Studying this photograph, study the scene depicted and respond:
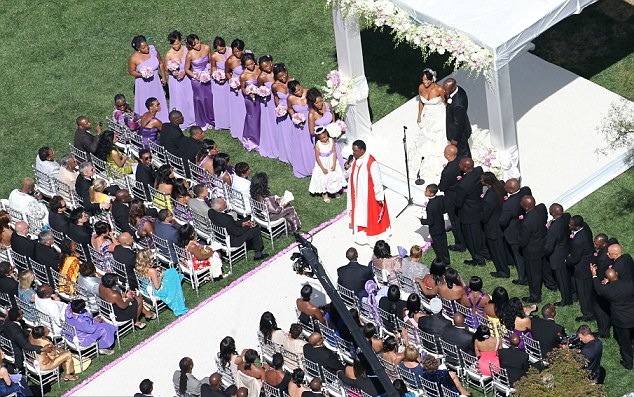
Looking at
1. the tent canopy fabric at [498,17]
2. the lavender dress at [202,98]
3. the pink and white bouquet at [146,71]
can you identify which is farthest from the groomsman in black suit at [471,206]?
the pink and white bouquet at [146,71]

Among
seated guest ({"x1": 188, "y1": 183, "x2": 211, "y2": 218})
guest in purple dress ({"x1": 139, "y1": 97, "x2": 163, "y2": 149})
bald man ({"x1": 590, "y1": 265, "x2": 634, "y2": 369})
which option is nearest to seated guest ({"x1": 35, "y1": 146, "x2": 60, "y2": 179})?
guest in purple dress ({"x1": 139, "y1": 97, "x2": 163, "y2": 149})

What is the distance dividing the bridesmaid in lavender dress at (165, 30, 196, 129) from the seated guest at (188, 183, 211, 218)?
352 centimetres

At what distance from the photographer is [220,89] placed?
92.7ft

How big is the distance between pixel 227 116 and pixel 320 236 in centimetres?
359

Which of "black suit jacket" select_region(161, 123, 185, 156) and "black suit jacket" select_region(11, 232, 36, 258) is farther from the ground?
"black suit jacket" select_region(161, 123, 185, 156)

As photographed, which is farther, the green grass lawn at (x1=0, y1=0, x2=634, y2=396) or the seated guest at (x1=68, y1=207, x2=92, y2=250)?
the green grass lawn at (x1=0, y1=0, x2=634, y2=396)

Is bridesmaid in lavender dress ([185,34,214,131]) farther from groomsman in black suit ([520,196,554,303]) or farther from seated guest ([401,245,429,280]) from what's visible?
Result: groomsman in black suit ([520,196,554,303])

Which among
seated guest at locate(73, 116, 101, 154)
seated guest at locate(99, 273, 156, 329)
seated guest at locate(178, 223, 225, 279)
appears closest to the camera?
seated guest at locate(99, 273, 156, 329)

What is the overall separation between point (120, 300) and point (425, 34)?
6078mm

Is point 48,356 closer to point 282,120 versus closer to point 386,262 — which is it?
point 386,262

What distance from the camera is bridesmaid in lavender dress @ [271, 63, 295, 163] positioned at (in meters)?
26.9

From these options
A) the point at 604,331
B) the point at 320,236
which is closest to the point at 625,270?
the point at 604,331

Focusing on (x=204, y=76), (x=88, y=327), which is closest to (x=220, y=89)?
(x=204, y=76)

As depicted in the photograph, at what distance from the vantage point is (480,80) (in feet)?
92.8
